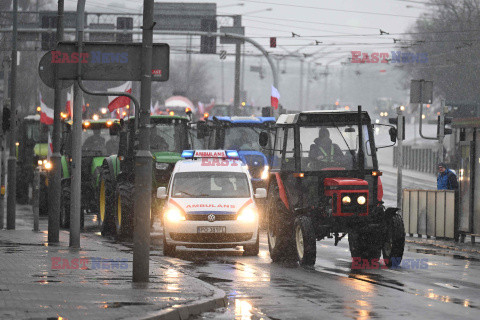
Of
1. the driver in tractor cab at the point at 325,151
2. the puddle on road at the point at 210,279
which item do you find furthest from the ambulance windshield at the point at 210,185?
the puddle on road at the point at 210,279

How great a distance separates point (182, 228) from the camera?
21.2 m

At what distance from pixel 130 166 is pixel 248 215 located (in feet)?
20.4

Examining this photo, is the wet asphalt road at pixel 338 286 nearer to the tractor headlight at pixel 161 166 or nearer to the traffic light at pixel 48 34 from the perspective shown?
the tractor headlight at pixel 161 166

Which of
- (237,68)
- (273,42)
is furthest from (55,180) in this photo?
(237,68)

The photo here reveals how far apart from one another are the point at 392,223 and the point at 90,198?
42.8ft

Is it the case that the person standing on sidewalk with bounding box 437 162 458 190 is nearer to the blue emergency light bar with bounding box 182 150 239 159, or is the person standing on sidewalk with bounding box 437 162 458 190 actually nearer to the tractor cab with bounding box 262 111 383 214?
the blue emergency light bar with bounding box 182 150 239 159

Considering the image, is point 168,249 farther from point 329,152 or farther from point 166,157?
point 166,157

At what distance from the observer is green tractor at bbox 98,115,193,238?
86.4 feet

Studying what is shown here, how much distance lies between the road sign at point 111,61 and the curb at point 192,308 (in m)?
3.05

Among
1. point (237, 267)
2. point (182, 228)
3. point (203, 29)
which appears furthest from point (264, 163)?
point (203, 29)

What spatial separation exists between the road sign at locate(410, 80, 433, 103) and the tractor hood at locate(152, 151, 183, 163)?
27.0 ft

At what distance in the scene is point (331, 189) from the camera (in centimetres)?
1939

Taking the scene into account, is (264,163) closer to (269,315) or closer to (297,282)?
(297,282)

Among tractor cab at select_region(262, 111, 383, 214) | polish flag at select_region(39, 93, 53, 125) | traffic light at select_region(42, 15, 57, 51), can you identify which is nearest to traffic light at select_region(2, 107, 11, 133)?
polish flag at select_region(39, 93, 53, 125)
